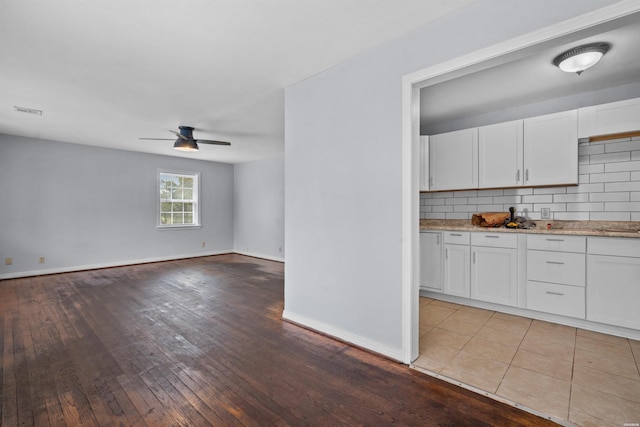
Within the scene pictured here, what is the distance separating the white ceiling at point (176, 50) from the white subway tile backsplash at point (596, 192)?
2.56m

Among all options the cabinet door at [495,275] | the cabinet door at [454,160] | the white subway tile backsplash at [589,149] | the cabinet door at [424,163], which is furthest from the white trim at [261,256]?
the white subway tile backsplash at [589,149]

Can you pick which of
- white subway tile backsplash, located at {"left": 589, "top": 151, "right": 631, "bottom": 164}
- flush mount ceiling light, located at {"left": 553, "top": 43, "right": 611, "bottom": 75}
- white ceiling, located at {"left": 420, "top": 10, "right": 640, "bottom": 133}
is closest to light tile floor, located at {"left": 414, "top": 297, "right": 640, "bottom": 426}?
white subway tile backsplash, located at {"left": 589, "top": 151, "right": 631, "bottom": 164}

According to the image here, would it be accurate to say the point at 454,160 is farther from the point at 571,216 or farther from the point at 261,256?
the point at 261,256

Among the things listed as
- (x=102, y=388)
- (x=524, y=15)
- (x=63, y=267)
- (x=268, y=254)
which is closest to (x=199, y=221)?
(x=268, y=254)

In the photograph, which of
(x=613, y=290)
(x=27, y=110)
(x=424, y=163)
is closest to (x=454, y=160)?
(x=424, y=163)

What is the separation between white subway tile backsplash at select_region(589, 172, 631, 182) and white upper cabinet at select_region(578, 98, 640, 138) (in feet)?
1.58

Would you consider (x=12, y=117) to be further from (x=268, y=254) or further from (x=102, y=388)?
(x=268, y=254)

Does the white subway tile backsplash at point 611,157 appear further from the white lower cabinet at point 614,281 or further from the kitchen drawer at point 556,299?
the kitchen drawer at point 556,299

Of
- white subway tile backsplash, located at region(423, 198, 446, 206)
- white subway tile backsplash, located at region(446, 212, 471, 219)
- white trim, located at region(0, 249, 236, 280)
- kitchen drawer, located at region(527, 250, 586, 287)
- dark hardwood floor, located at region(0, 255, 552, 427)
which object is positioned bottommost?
dark hardwood floor, located at region(0, 255, 552, 427)

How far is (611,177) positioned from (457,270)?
1840 mm

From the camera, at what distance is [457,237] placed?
3.61 meters

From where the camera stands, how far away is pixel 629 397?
183cm

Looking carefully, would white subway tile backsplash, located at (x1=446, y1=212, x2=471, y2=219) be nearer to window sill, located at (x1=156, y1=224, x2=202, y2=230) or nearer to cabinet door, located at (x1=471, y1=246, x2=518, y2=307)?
cabinet door, located at (x1=471, y1=246, x2=518, y2=307)

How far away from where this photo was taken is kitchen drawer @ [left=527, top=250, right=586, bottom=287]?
2859 millimetres
